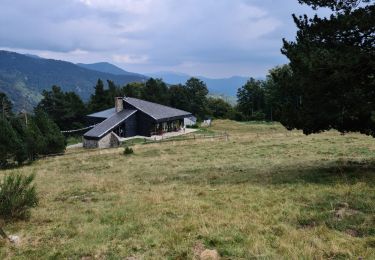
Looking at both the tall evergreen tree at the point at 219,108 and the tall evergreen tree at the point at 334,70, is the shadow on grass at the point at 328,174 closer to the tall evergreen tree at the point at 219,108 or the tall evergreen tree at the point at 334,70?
the tall evergreen tree at the point at 334,70

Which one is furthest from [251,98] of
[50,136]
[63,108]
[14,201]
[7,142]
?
[14,201]

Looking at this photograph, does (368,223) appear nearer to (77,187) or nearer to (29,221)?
(29,221)

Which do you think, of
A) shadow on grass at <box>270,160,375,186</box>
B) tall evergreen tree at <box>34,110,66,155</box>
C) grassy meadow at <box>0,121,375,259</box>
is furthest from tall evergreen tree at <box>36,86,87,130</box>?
shadow on grass at <box>270,160,375,186</box>

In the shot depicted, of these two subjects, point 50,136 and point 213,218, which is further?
point 50,136

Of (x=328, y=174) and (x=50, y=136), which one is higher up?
(x=50, y=136)

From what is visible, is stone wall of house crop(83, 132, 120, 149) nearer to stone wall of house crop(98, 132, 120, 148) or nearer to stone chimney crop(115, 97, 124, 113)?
stone wall of house crop(98, 132, 120, 148)

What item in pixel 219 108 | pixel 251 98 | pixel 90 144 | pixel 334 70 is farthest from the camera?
pixel 219 108

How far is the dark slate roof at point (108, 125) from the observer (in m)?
55.1

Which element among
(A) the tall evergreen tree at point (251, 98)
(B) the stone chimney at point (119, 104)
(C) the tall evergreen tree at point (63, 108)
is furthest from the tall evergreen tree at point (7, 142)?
(A) the tall evergreen tree at point (251, 98)

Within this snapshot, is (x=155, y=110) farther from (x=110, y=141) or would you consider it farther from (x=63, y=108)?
(x=63, y=108)

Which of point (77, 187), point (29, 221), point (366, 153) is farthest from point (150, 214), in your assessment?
point (366, 153)

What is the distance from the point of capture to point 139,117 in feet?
202

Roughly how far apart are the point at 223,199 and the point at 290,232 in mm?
4754

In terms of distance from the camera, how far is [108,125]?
189 ft
